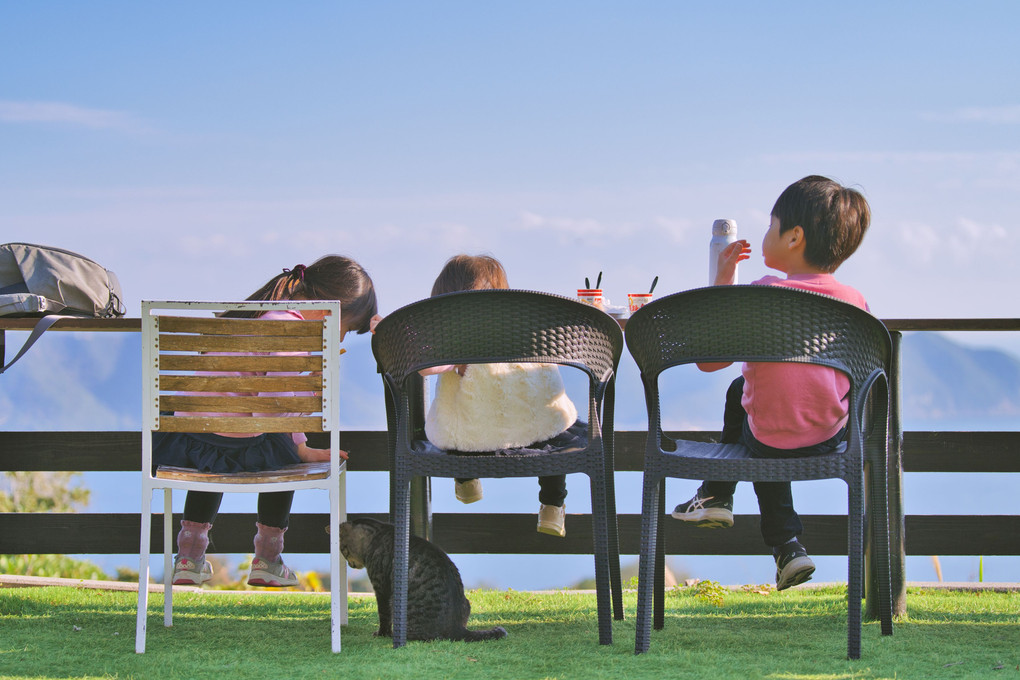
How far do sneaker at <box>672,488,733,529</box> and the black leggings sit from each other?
53.7 inches

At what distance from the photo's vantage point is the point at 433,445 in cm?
295

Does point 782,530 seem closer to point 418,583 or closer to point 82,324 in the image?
point 418,583

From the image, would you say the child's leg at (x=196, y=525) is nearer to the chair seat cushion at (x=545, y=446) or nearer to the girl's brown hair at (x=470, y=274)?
the chair seat cushion at (x=545, y=446)

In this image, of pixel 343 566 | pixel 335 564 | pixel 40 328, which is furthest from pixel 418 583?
pixel 40 328

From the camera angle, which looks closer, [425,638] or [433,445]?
[425,638]

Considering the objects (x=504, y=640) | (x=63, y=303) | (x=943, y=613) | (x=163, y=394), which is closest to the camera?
(x=163, y=394)

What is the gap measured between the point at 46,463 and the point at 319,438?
122 centimetres

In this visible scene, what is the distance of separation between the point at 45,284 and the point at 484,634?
2.19 meters

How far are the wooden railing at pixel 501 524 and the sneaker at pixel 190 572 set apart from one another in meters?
0.79

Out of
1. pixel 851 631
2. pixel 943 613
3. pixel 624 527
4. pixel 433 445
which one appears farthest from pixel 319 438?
pixel 943 613

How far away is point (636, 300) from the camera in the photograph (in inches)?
128

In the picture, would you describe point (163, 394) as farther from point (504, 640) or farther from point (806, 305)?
point (806, 305)

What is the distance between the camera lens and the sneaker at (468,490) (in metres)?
3.25

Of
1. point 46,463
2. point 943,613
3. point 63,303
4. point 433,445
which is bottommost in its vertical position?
point 943,613
